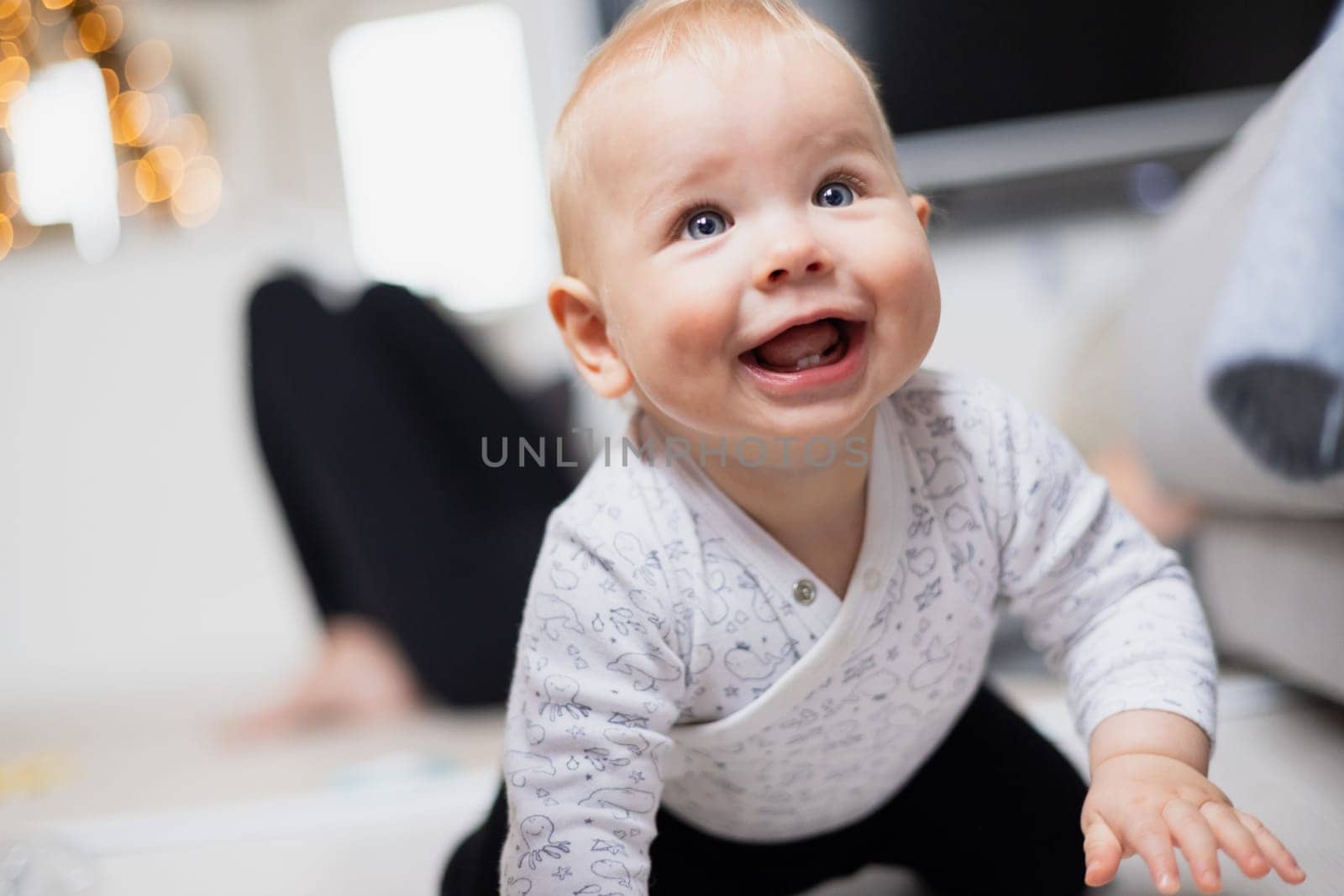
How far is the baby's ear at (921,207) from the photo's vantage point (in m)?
0.51

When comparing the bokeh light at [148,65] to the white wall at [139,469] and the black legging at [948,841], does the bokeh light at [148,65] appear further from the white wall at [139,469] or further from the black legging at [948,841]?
the black legging at [948,841]

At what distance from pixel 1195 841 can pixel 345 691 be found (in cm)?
103

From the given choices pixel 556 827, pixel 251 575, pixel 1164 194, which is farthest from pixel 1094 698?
pixel 251 575

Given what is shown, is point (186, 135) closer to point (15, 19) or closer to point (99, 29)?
point (99, 29)

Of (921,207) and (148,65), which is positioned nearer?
(921,207)

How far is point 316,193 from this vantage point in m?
2.46

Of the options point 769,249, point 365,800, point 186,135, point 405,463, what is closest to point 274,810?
point 365,800

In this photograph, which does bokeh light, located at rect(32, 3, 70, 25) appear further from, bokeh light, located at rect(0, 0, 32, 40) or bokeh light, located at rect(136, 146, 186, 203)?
bokeh light, located at rect(136, 146, 186, 203)

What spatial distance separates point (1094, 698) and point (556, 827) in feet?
0.77

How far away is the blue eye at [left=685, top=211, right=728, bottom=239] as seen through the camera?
460 millimetres

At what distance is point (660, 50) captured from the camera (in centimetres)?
48

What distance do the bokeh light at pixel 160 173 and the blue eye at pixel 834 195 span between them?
214 centimetres

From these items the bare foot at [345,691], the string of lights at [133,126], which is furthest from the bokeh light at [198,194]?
the bare foot at [345,691]

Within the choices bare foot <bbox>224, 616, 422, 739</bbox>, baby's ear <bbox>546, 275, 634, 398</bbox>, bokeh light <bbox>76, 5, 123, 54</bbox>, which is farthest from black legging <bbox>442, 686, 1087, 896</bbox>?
bokeh light <bbox>76, 5, 123, 54</bbox>
